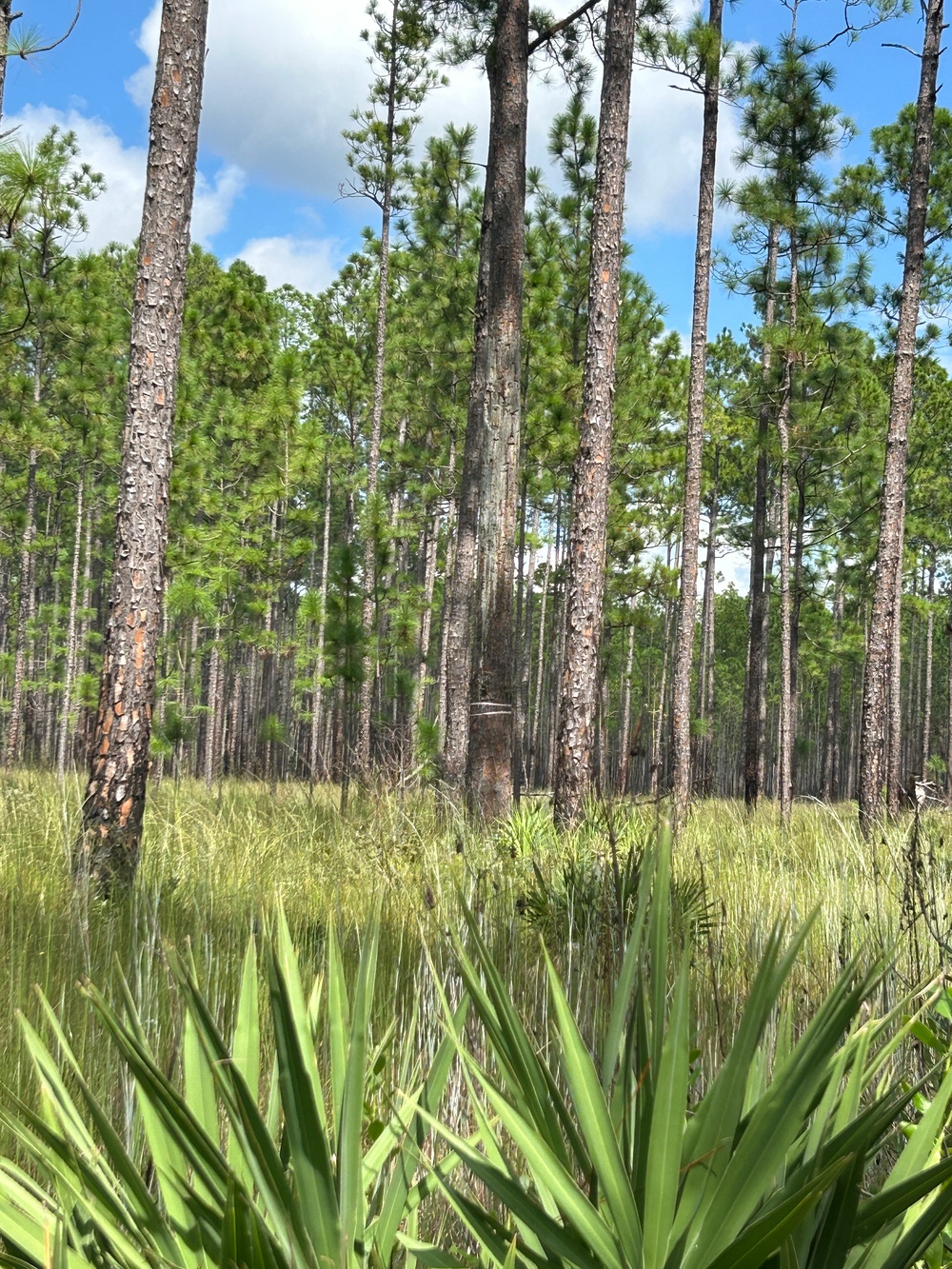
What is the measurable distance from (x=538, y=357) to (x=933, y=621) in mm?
26730

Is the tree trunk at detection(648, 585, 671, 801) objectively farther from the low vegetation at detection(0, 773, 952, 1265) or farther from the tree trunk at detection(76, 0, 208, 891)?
the tree trunk at detection(76, 0, 208, 891)

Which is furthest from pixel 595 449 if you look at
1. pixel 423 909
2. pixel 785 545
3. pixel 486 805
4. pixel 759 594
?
pixel 759 594

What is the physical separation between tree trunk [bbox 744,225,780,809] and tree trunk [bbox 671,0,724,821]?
2.56 metres

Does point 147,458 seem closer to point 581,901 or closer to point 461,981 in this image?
point 581,901

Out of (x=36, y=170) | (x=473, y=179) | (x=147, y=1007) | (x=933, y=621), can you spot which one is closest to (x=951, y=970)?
(x=147, y=1007)

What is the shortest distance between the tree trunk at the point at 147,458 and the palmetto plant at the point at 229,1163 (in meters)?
3.48

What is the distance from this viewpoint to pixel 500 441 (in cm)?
676

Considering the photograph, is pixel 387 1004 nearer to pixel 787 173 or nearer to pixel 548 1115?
pixel 548 1115

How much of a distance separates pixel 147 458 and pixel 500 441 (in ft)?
9.81

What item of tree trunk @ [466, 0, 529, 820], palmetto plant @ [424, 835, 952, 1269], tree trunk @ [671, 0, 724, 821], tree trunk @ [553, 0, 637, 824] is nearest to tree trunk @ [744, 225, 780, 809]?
tree trunk @ [671, 0, 724, 821]

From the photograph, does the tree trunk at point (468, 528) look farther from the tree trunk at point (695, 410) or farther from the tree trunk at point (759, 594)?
the tree trunk at point (759, 594)

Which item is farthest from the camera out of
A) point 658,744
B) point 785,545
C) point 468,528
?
point 785,545

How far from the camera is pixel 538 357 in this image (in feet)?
42.0

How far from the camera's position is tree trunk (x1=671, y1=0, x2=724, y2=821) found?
10.0 metres
